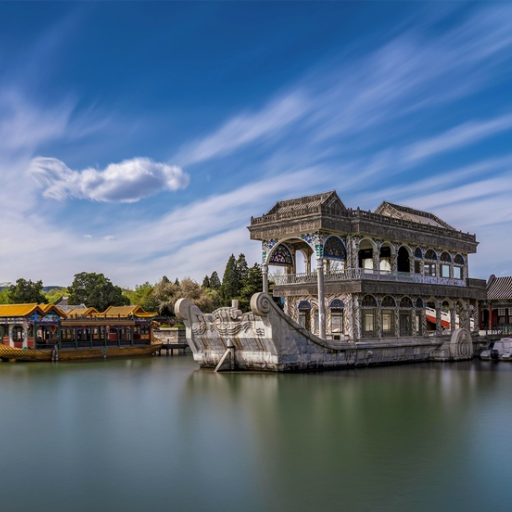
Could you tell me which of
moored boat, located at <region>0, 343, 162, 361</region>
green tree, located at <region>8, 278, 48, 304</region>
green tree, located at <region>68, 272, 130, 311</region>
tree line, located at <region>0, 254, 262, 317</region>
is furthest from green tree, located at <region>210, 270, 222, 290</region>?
moored boat, located at <region>0, 343, 162, 361</region>

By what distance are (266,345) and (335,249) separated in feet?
21.3

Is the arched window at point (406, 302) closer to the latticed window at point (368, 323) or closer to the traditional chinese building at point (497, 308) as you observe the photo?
the latticed window at point (368, 323)

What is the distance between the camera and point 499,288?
44062 millimetres

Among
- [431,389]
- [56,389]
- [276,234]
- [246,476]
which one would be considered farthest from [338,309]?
[246,476]

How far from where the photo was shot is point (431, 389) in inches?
807

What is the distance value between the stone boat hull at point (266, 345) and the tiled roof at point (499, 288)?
16.6 meters

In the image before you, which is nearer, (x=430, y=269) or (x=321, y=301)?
(x=321, y=301)

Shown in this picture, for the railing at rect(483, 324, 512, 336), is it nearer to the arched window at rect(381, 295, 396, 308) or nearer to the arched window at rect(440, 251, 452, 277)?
the arched window at rect(440, 251, 452, 277)

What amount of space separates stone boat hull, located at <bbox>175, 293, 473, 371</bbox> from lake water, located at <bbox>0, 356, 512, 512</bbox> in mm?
1840

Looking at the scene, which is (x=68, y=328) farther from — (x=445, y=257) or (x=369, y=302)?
(x=445, y=257)

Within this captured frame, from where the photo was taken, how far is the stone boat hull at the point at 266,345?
78.5 ft

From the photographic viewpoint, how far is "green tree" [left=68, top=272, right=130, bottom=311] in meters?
60.2

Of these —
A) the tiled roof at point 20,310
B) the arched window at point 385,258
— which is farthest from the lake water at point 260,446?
the tiled roof at point 20,310

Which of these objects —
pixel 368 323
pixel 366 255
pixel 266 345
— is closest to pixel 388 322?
pixel 368 323
